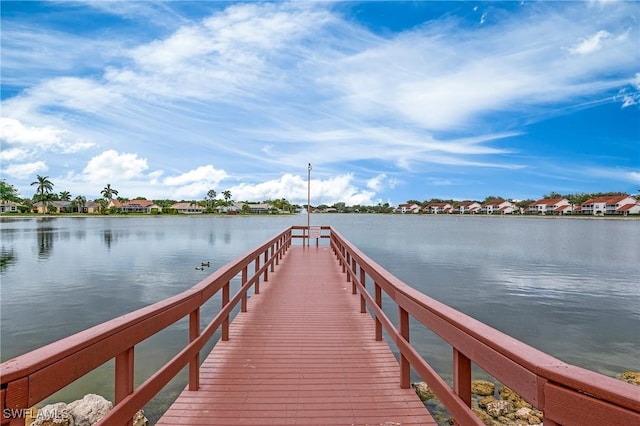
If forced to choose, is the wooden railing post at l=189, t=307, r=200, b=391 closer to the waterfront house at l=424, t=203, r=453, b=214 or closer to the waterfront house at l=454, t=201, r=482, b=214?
the waterfront house at l=454, t=201, r=482, b=214

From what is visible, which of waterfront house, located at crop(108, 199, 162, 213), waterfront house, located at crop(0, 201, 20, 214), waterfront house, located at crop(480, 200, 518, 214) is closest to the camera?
waterfront house, located at crop(0, 201, 20, 214)

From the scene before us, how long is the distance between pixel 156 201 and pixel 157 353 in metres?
133

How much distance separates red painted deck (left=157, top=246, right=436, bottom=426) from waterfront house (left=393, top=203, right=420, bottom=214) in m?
165

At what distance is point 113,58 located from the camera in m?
34.2

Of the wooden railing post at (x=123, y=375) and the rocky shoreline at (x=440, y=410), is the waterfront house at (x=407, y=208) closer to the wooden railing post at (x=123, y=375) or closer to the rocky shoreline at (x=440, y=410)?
the rocky shoreline at (x=440, y=410)

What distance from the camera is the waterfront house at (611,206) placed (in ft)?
308

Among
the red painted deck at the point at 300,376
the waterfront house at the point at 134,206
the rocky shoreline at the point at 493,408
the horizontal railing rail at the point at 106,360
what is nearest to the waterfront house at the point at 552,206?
the waterfront house at the point at 134,206

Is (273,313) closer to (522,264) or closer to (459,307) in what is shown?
(459,307)

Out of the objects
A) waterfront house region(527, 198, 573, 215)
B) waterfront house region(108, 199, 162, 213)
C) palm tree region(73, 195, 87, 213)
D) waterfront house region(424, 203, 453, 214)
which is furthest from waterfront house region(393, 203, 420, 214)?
palm tree region(73, 195, 87, 213)

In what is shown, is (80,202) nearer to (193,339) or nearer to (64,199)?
(64,199)

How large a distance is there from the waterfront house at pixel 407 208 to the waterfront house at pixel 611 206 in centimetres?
6577

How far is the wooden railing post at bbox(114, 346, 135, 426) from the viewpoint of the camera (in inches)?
72.9

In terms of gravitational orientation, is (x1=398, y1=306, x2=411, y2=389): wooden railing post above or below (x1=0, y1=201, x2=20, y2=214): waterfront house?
below

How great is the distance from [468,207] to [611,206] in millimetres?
50982
